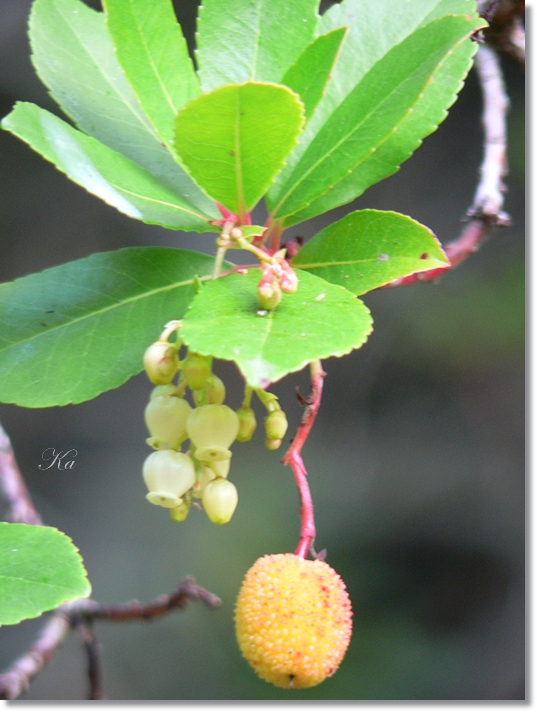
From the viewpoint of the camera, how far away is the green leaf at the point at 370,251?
52cm

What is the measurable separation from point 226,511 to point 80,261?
26 centimetres

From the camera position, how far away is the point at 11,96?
132 centimetres

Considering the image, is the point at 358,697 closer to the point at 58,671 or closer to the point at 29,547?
the point at 58,671

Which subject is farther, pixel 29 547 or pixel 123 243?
pixel 123 243

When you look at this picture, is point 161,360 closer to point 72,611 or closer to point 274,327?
point 274,327

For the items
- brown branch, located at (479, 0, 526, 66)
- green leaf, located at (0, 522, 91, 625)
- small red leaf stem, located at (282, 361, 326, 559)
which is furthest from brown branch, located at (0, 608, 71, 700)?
brown branch, located at (479, 0, 526, 66)

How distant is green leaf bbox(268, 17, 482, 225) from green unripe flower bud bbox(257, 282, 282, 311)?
123mm

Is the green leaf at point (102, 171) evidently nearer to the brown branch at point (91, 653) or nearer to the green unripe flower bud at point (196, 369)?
the green unripe flower bud at point (196, 369)

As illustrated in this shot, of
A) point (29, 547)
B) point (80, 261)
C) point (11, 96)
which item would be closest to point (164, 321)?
point (80, 261)

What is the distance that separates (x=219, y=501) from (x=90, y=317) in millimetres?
207

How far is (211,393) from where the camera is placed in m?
0.52

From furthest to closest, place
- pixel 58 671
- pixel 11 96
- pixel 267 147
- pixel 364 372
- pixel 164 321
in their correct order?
pixel 364 372, pixel 58 671, pixel 11 96, pixel 164 321, pixel 267 147

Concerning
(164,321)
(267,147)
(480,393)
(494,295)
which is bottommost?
(480,393)

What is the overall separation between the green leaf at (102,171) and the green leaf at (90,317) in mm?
52
